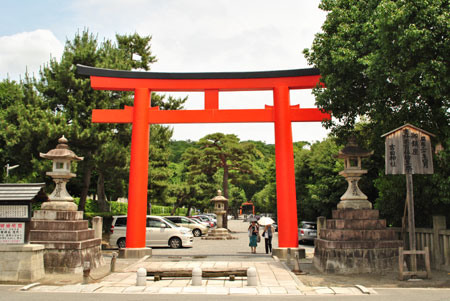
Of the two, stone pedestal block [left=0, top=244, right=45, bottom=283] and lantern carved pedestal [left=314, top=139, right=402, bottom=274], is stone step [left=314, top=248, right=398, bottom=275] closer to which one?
lantern carved pedestal [left=314, top=139, right=402, bottom=274]

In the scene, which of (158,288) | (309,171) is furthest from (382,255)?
(309,171)

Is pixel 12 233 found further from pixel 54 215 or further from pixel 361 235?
pixel 361 235

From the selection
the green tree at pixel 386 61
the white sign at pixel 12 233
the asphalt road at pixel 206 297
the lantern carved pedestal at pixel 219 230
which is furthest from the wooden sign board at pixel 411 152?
the lantern carved pedestal at pixel 219 230

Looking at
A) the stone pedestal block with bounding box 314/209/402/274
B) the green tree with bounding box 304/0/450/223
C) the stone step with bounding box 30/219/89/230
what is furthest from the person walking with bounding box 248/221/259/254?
the stone step with bounding box 30/219/89/230

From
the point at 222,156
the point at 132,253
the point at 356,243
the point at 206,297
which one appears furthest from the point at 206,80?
the point at 222,156

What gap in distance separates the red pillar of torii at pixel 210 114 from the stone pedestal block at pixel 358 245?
2816mm

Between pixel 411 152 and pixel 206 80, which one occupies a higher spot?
pixel 206 80

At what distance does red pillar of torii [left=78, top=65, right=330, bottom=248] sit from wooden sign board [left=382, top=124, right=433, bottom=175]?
13.4 feet

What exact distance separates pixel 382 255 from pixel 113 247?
12830 mm

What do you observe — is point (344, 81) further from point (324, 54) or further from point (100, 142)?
point (100, 142)

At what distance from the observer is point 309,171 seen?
1110 inches

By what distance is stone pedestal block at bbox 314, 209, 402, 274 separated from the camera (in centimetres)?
1043

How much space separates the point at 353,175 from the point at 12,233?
9687 millimetres

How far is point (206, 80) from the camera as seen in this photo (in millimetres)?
14383
